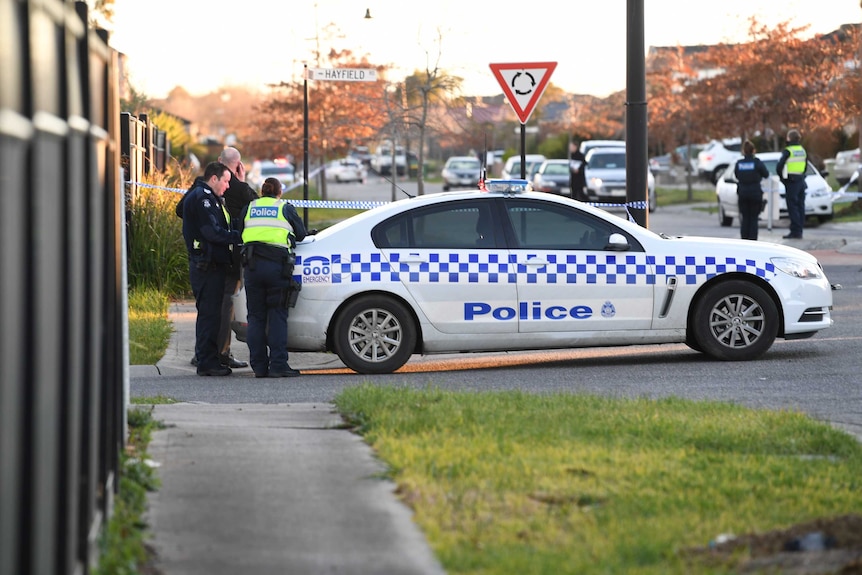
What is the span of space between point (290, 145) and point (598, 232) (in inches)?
1196

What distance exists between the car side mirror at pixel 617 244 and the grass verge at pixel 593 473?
2435 mm

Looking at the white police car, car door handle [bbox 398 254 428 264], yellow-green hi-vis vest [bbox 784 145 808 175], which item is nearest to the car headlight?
the white police car

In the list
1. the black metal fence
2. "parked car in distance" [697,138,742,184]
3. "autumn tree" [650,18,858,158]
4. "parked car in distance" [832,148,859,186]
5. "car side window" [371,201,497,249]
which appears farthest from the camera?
"parked car in distance" [697,138,742,184]

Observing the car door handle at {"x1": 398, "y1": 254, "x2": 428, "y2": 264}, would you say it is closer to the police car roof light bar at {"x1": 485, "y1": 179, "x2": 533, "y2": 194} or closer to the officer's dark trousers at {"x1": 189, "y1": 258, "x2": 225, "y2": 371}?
the police car roof light bar at {"x1": 485, "y1": 179, "x2": 533, "y2": 194}

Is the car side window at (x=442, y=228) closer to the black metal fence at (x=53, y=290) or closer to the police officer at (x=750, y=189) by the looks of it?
the black metal fence at (x=53, y=290)

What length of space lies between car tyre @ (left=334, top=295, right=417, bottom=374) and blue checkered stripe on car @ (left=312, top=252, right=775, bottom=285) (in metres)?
0.22

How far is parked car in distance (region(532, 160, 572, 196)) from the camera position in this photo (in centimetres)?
4138

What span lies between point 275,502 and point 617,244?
5.69 m

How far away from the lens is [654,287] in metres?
11.1

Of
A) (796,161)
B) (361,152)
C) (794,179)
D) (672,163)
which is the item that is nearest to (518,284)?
(796,161)

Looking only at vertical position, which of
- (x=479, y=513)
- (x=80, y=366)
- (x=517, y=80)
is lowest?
(x=479, y=513)

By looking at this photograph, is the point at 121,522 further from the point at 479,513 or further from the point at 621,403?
the point at 621,403

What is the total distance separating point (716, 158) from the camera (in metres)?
53.3

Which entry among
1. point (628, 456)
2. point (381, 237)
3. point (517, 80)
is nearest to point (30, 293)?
point (628, 456)
